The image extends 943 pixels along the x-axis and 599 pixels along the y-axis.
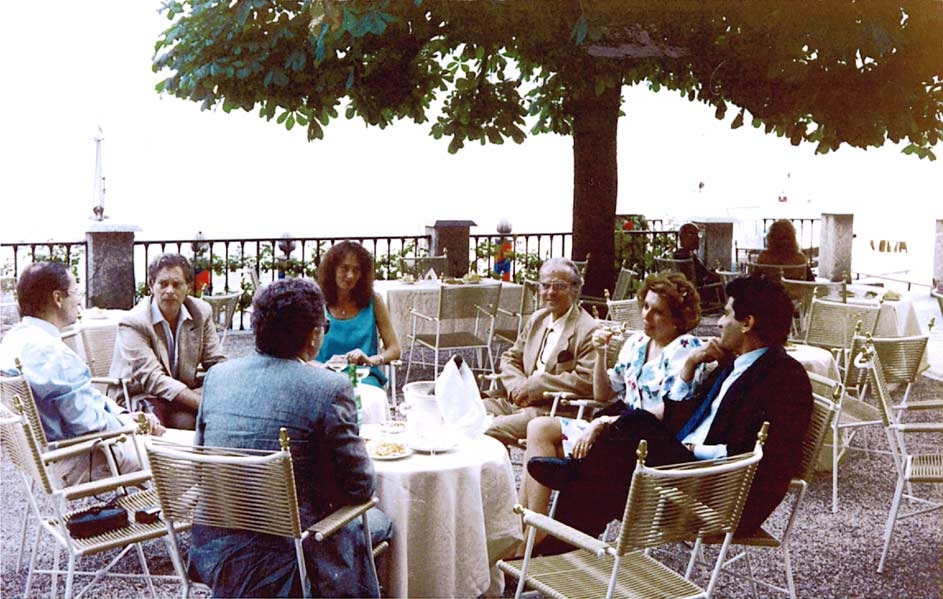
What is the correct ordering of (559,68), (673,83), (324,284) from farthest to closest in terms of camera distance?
(673,83)
(559,68)
(324,284)

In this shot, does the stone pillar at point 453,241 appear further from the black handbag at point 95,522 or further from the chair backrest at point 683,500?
the chair backrest at point 683,500

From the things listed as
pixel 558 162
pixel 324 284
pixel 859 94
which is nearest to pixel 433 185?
pixel 558 162

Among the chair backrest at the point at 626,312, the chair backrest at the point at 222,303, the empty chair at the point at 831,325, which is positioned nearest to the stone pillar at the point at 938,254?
the empty chair at the point at 831,325

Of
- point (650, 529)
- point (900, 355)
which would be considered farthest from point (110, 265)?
point (650, 529)

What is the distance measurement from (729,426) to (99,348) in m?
3.46

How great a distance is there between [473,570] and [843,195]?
390 inches

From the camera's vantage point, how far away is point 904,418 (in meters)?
6.18

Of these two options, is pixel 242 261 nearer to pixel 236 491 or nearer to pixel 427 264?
pixel 427 264

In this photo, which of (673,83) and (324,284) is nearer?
(324,284)

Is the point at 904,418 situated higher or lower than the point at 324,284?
lower

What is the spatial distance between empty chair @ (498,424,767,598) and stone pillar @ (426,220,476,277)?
7.66m

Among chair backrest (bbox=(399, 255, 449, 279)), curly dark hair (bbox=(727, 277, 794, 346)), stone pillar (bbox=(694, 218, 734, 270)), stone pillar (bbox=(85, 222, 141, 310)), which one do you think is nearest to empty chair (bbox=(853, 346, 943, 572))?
curly dark hair (bbox=(727, 277, 794, 346))

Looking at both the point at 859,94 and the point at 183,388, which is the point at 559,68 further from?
the point at 183,388

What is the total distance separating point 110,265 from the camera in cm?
880
